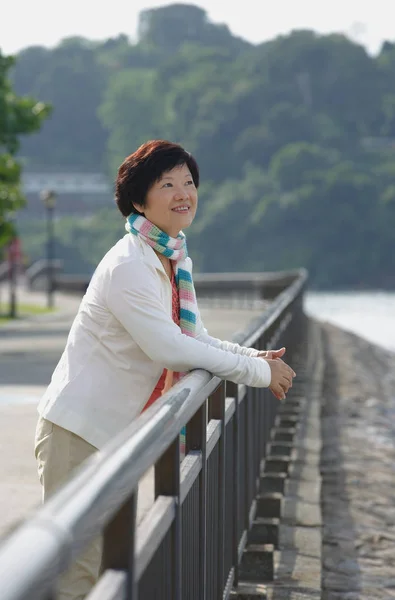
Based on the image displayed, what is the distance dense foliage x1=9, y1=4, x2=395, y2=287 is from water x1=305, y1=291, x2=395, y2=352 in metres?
7.91

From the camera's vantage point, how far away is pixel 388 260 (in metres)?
136

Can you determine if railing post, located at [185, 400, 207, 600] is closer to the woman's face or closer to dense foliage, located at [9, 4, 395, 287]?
the woman's face

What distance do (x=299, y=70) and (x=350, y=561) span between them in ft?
567

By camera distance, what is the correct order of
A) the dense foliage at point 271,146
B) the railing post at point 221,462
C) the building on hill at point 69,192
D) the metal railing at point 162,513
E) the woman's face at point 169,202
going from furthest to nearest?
the building on hill at point 69,192 < the dense foliage at point 271,146 < the railing post at point 221,462 < the woman's face at point 169,202 < the metal railing at point 162,513

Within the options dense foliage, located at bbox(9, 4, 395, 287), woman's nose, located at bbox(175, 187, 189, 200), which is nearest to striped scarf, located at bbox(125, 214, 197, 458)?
woman's nose, located at bbox(175, 187, 189, 200)

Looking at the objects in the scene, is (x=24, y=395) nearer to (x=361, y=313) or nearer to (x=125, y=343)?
(x=125, y=343)

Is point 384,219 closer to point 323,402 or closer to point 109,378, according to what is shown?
point 323,402

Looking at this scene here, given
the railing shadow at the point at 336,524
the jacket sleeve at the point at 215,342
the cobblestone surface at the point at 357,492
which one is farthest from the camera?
the cobblestone surface at the point at 357,492

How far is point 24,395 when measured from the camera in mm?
13391

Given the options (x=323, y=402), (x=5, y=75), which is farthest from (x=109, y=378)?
(x=5, y=75)

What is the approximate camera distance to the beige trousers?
3.85 m

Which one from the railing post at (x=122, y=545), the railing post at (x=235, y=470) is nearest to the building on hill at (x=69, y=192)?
the railing post at (x=235, y=470)

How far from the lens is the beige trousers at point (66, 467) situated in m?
3.85

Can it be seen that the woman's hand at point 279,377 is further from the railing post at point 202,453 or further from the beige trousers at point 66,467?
the beige trousers at point 66,467
